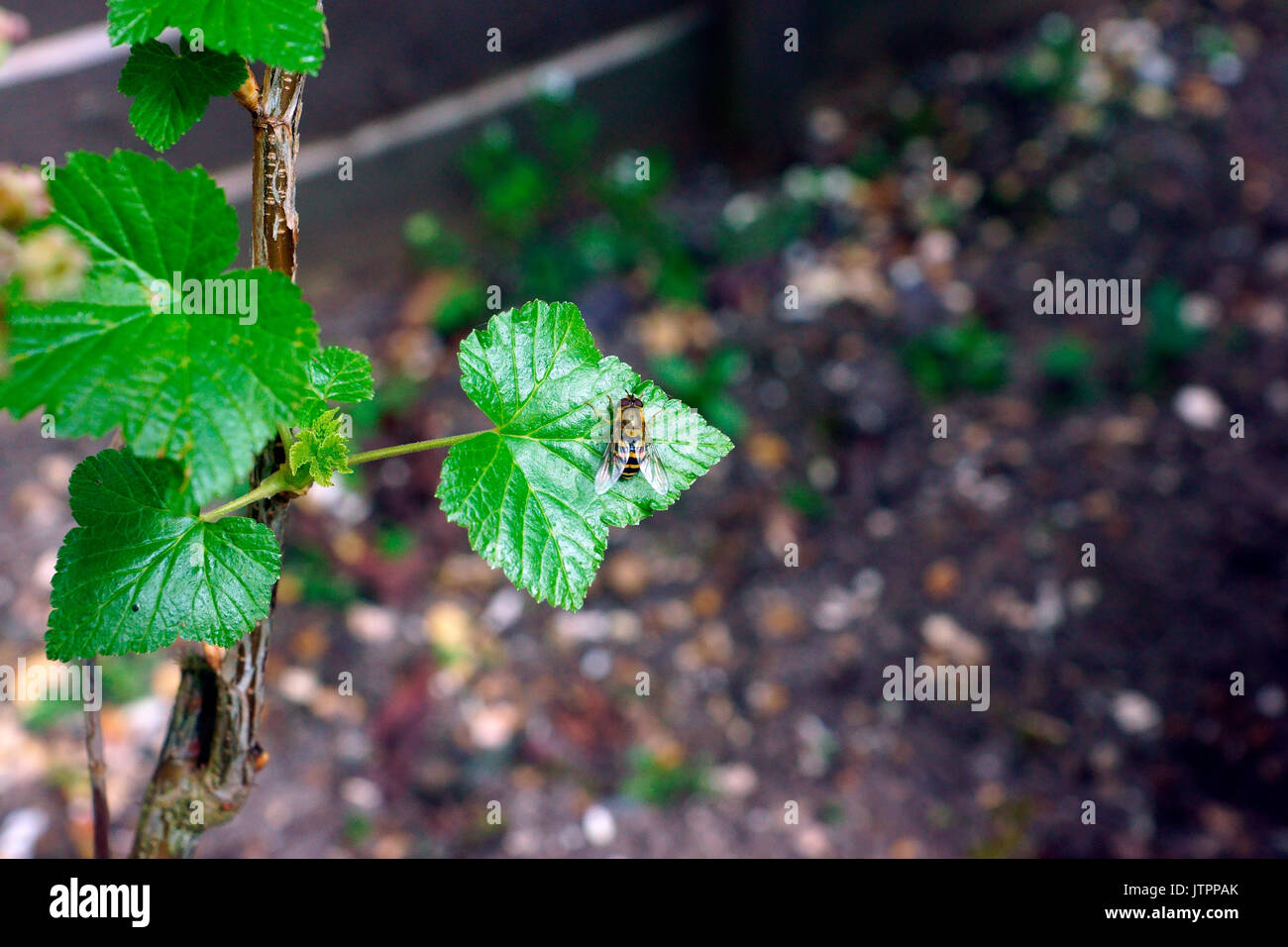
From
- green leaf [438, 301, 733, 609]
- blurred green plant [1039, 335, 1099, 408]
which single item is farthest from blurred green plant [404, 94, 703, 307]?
green leaf [438, 301, 733, 609]

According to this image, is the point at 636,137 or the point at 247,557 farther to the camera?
the point at 636,137

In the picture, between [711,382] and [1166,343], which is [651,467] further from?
[1166,343]

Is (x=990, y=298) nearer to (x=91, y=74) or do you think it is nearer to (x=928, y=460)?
(x=928, y=460)

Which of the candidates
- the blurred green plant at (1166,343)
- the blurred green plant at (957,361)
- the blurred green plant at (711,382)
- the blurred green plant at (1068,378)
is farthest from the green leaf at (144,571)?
the blurred green plant at (1166,343)

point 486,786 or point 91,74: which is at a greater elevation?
point 91,74

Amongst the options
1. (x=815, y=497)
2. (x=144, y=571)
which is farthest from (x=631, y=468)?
(x=815, y=497)

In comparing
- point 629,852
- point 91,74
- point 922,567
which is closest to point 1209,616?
point 922,567
